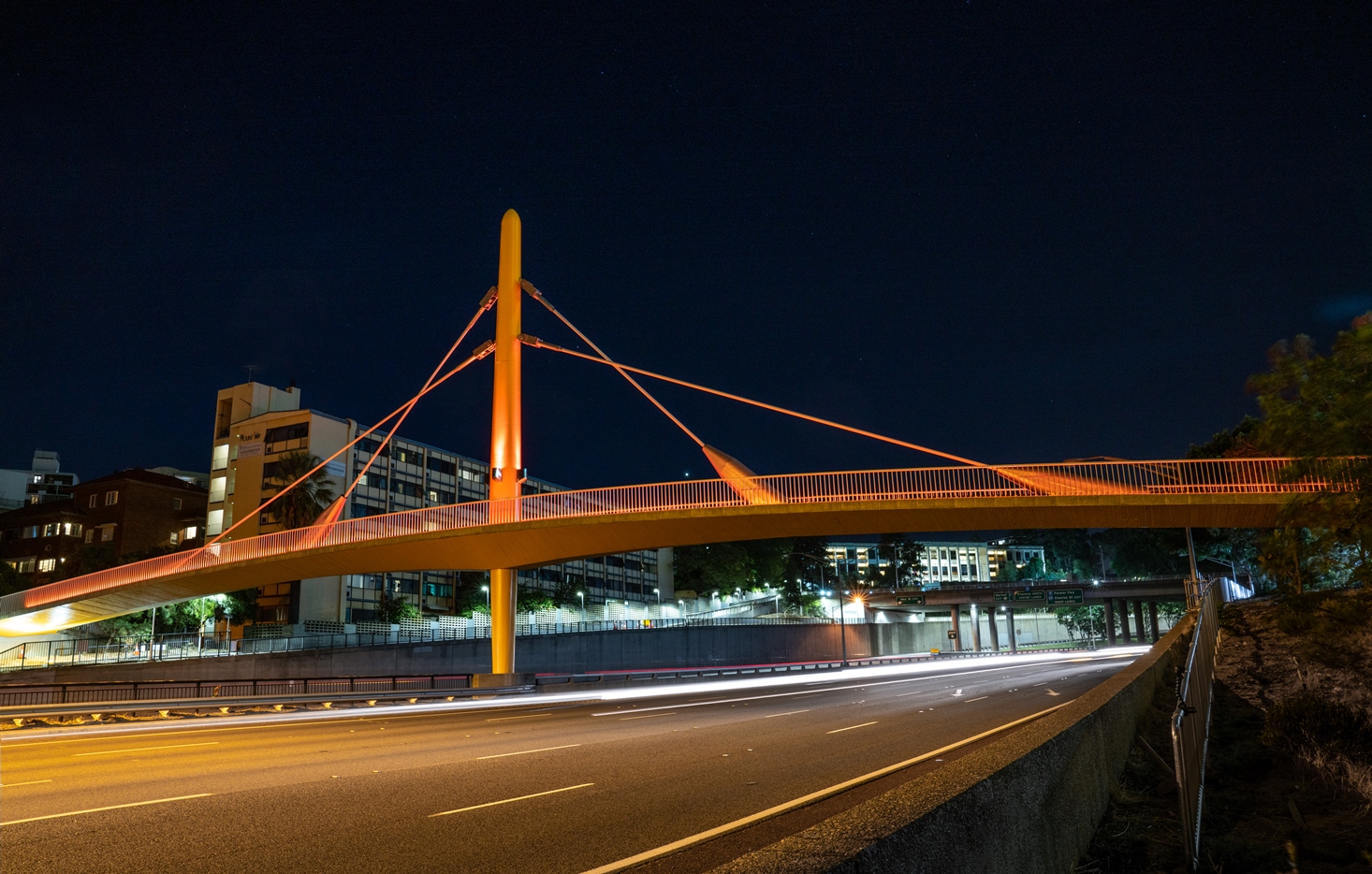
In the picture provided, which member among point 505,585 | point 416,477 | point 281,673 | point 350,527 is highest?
point 416,477

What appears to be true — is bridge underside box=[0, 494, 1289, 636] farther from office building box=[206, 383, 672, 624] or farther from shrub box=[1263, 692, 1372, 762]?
office building box=[206, 383, 672, 624]

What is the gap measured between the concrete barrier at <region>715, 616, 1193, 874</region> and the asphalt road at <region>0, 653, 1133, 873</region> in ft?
7.72

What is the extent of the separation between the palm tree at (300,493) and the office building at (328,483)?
1.28 metres

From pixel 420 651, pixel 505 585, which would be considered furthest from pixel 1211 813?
pixel 420 651

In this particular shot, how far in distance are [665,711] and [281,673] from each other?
28.2 metres

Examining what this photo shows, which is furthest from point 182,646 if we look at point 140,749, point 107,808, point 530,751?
point 107,808

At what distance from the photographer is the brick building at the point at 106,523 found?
74.8 m

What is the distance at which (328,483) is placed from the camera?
2489 inches

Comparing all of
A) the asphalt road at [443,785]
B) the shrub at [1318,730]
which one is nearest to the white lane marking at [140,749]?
the asphalt road at [443,785]

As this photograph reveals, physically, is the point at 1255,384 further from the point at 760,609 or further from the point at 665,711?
the point at 760,609

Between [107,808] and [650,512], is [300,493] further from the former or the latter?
[107,808]

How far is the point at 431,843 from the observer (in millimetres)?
7242

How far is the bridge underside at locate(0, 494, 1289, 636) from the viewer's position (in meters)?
28.8

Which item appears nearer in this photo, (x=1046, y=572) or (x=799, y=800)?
(x=799, y=800)
